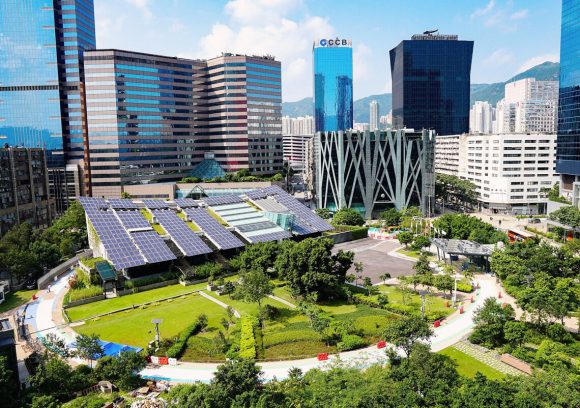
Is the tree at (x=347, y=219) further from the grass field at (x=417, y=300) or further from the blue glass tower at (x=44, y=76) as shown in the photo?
the blue glass tower at (x=44, y=76)

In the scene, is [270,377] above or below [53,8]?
below

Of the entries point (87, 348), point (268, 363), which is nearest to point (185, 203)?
point (87, 348)

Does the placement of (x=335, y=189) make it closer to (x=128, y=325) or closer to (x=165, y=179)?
(x=165, y=179)

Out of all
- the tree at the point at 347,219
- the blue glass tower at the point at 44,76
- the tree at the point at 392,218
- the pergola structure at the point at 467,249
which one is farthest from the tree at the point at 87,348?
the blue glass tower at the point at 44,76

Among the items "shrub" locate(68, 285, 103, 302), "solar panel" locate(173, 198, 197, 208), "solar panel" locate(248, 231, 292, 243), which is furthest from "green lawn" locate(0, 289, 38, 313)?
"solar panel" locate(248, 231, 292, 243)

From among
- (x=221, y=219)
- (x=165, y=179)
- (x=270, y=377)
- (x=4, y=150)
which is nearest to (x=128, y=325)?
(x=270, y=377)

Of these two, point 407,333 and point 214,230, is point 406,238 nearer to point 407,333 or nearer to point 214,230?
point 214,230
